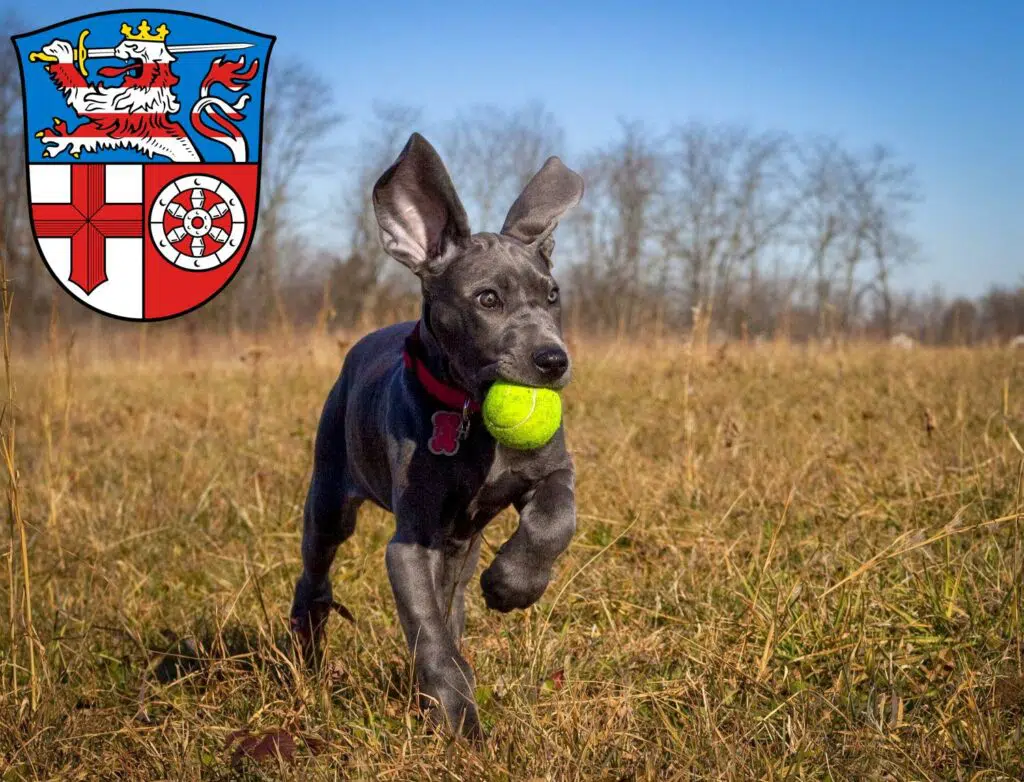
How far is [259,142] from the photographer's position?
391cm

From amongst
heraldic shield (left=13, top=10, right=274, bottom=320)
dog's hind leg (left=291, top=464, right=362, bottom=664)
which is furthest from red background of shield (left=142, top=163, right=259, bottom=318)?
dog's hind leg (left=291, top=464, right=362, bottom=664)

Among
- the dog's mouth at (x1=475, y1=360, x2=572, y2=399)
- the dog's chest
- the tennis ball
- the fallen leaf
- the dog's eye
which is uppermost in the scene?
the dog's eye

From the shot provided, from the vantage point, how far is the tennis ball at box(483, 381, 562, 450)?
8.68 ft

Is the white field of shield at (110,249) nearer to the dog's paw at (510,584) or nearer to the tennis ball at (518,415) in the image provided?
the tennis ball at (518,415)

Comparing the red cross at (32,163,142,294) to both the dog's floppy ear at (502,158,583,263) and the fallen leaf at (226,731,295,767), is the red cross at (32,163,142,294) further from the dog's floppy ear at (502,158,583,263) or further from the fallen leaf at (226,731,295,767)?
the fallen leaf at (226,731,295,767)

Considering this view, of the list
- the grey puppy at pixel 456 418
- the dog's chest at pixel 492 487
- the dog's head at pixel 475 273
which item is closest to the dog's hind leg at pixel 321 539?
the grey puppy at pixel 456 418

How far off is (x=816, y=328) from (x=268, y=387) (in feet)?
25.0

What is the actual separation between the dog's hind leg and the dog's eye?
1055 millimetres

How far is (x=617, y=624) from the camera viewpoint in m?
3.33

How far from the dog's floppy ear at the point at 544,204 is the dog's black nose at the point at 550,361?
620 millimetres

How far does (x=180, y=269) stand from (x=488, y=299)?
160 cm

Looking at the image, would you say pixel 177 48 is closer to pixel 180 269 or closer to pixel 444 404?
pixel 180 269

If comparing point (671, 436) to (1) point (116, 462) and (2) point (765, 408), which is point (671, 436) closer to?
(2) point (765, 408)

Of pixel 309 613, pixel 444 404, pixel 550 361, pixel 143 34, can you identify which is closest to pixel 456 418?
pixel 444 404
